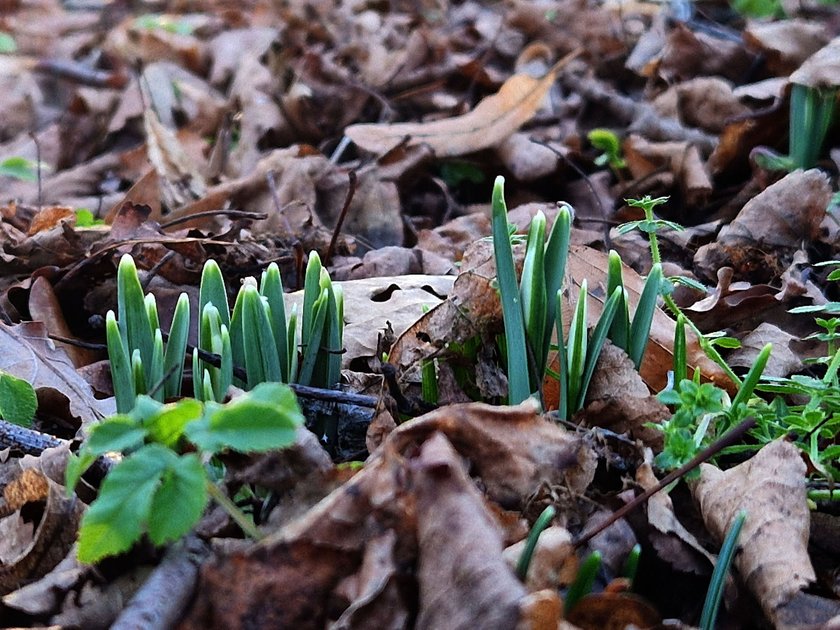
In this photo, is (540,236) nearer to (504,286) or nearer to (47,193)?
(504,286)

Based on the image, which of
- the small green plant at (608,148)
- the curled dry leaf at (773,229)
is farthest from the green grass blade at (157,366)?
the small green plant at (608,148)

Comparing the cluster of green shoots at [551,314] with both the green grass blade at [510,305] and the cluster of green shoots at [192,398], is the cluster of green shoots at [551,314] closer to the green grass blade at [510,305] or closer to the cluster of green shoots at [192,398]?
the green grass blade at [510,305]

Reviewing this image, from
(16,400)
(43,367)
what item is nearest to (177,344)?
(16,400)

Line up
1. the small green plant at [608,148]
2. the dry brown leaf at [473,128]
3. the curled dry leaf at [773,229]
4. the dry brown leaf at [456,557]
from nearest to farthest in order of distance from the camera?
the dry brown leaf at [456,557], the curled dry leaf at [773,229], the small green plant at [608,148], the dry brown leaf at [473,128]

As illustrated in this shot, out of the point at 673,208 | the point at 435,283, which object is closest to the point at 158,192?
the point at 435,283

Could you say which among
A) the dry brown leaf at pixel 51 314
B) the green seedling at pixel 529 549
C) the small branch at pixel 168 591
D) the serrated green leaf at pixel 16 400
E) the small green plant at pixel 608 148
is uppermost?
the green seedling at pixel 529 549

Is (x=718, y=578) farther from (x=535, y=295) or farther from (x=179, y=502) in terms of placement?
(x=179, y=502)

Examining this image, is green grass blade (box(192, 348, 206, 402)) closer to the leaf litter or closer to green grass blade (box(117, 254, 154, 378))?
green grass blade (box(117, 254, 154, 378))
